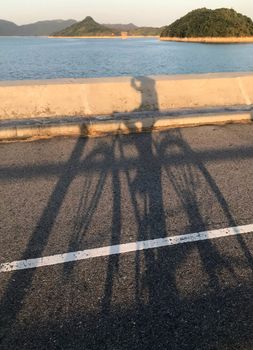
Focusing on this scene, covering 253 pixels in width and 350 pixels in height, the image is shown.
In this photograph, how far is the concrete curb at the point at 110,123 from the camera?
305 inches

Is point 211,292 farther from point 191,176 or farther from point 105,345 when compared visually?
point 191,176

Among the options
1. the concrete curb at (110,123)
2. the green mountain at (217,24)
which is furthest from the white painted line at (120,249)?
the green mountain at (217,24)

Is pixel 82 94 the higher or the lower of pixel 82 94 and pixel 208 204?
the higher

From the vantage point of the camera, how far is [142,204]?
4.87m

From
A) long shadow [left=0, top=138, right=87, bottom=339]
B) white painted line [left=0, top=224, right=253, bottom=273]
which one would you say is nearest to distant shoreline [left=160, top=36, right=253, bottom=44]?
long shadow [left=0, top=138, right=87, bottom=339]

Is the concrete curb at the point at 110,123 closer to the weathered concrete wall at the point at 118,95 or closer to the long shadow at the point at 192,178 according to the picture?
the weathered concrete wall at the point at 118,95

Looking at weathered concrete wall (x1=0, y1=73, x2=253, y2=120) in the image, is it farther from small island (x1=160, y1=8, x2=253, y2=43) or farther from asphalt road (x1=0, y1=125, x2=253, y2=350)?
small island (x1=160, y1=8, x2=253, y2=43)

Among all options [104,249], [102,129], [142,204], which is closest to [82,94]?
[102,129]

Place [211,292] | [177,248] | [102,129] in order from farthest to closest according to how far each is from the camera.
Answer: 1. [102,129]
2. [177,248]
3. [211,292]

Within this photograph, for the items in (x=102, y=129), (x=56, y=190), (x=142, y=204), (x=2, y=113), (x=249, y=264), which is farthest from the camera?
(x=2, y=113)

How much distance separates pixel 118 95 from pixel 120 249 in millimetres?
6003

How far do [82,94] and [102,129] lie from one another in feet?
4.56

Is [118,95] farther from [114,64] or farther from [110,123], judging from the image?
[114,64]

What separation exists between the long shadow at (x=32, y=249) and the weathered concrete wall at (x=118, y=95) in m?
3.07
